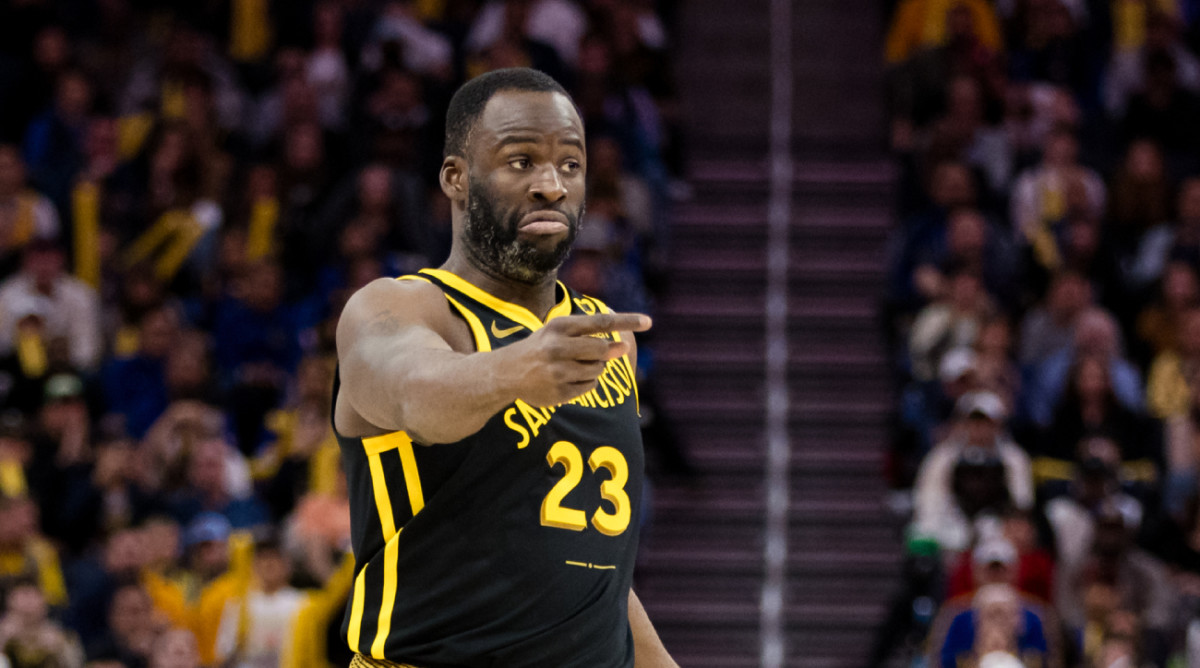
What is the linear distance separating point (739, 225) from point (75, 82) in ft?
16.4

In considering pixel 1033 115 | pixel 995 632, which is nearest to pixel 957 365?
pixel 995 632

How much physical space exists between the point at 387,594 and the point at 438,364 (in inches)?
26.0

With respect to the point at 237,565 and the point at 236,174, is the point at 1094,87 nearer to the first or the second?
the point at 236,174

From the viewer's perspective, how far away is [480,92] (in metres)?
3.20

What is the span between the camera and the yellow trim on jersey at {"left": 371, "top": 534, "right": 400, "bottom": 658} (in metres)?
3.09

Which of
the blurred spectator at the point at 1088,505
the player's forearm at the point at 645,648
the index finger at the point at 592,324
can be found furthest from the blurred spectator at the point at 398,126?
the index finger at the point at 592,324

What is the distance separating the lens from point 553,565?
3.04 meters

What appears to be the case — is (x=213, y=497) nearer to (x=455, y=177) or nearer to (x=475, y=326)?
(x=455, y=177)

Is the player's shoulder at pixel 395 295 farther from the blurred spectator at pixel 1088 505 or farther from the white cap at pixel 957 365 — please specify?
the white cap at pixel 957 365

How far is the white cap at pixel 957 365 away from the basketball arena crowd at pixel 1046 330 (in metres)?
0.01

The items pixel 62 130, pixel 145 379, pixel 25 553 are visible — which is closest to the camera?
pixel 25 553

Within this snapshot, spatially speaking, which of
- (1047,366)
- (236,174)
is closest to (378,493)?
(1047,366)

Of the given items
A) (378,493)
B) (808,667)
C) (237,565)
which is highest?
(378,493)

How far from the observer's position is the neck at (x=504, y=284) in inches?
128
